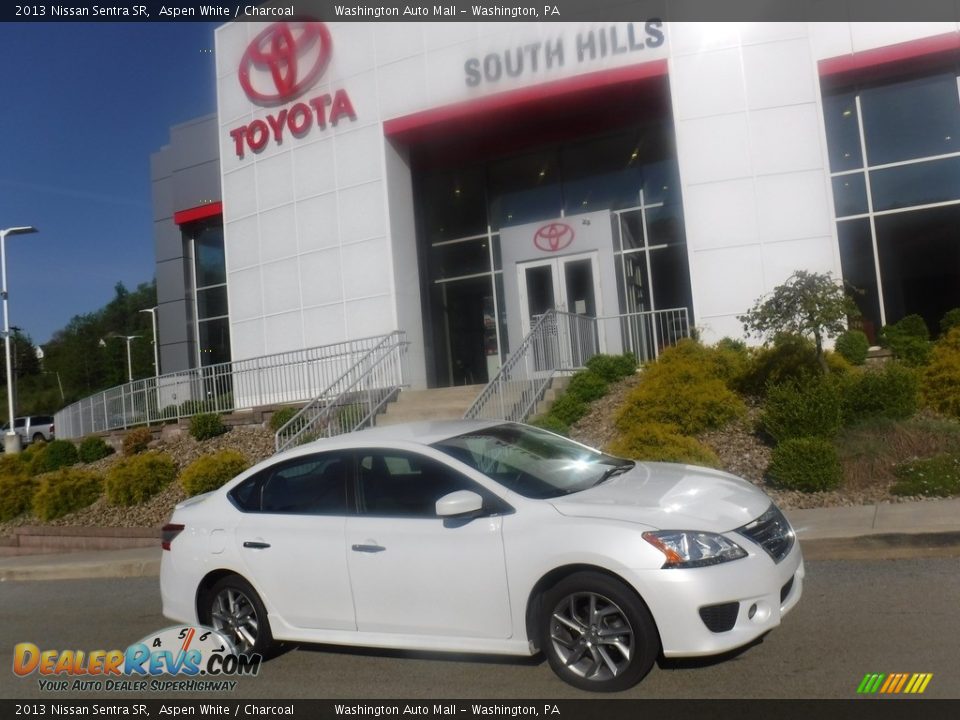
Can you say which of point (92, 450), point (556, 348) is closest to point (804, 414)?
point (556, 348)

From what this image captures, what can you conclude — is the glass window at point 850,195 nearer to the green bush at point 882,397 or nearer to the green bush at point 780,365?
the green bush at point 780,365

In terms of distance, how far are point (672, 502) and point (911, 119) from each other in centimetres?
1451

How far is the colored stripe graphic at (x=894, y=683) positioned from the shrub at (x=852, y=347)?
966 cm

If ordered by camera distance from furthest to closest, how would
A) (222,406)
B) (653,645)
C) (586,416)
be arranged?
(222,406)
(586,416)
(653,645)

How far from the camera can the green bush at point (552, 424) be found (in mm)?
11820

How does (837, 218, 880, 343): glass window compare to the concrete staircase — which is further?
(837, 218, 880, 343): glass window

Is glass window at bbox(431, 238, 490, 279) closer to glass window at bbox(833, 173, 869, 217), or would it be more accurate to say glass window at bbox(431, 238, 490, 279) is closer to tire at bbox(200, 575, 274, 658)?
glass window at bbox(833, 173, 869, 217)

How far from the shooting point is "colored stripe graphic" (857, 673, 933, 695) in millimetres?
4430

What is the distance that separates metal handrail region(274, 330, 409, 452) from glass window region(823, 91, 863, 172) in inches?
374

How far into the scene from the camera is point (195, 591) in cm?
596

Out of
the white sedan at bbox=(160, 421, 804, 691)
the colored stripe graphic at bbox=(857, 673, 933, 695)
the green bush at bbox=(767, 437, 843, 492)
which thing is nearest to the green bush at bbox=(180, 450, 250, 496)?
the white sedan at bbox=(160, 421, 804, 691)

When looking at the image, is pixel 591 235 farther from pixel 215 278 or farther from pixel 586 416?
pixel 215 278

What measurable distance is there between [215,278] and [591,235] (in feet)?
42.0
